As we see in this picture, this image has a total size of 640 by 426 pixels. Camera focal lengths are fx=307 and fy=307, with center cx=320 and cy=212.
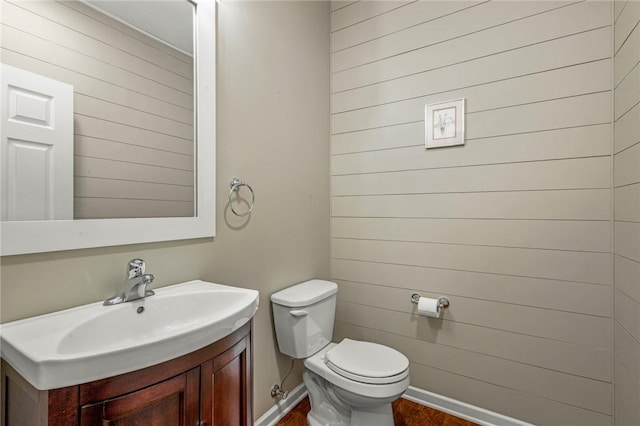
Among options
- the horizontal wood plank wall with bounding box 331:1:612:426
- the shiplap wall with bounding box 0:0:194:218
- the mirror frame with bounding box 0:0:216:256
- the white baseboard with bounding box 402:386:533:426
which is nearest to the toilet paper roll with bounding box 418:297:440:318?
the horizontal wood plank wall with bounding box 331:1:612:426

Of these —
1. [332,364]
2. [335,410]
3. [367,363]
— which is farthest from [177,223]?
[335,410]

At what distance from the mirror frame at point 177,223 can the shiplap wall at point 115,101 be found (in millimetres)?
36

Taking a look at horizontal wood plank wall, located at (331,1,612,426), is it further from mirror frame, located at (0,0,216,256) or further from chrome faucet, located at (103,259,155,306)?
chrome faucet, located at (103,259,155,306)

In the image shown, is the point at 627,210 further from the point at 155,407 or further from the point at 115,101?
the point at 115,101

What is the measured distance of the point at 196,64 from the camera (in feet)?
4.28

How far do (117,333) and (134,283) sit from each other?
0.15 meters

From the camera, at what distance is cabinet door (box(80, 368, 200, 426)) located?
675 millimetres

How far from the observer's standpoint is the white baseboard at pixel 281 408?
5.32ft

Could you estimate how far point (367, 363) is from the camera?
59.0 inches

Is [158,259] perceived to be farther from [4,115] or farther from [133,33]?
[133,33]

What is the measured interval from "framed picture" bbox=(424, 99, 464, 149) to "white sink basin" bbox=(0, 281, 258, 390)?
134 centimetres

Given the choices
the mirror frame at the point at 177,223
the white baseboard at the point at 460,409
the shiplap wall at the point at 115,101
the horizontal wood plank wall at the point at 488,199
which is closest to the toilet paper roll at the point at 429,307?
the horizontal wood plank wall at the point at 488,199

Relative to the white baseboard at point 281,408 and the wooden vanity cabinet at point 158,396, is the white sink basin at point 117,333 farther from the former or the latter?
the white baseboard at point 281,408

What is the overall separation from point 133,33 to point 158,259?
84 centimetres
